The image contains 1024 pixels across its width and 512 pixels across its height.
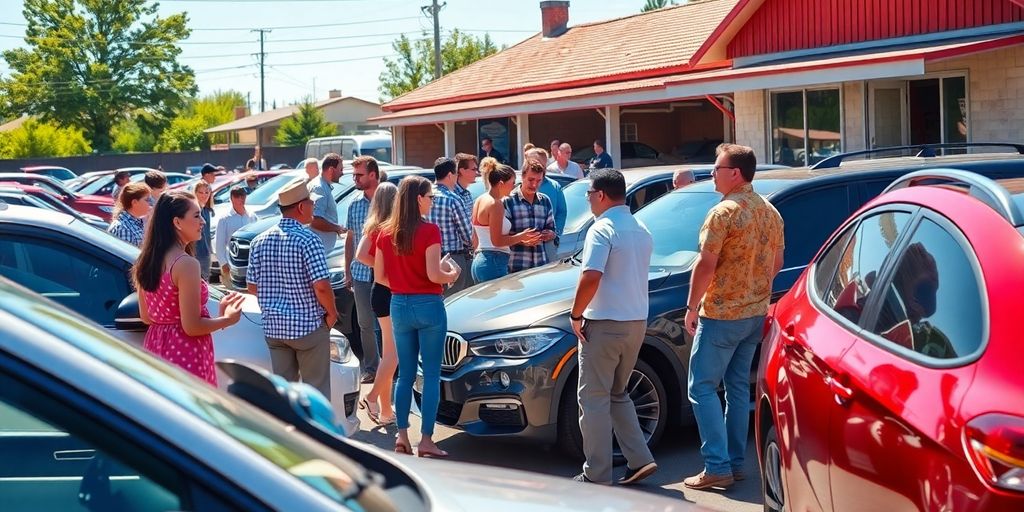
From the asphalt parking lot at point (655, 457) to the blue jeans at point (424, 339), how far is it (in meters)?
0.57

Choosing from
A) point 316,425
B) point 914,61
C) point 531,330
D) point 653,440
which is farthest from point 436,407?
point 914,61

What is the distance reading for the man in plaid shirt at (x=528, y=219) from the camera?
9867 millimetres

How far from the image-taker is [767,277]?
6641 mm

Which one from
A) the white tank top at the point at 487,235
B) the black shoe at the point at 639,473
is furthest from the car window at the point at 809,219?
the white tank top at the point at 487,235

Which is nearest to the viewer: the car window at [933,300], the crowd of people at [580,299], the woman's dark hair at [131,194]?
the car window at [933,300]

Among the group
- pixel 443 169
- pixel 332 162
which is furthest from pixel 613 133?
pixel 443 169

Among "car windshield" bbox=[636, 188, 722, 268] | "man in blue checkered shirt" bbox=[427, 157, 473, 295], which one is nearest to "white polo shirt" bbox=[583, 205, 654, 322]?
"car windshield" bbox=[636, 188, 722, 268]

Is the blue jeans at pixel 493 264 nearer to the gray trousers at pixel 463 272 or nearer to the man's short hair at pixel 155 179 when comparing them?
the gray trousers at pixel 463 272

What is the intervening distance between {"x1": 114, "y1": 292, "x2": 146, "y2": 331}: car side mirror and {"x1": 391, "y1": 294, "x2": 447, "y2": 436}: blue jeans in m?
1.73

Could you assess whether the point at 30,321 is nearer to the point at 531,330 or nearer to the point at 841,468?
the point at 841,468

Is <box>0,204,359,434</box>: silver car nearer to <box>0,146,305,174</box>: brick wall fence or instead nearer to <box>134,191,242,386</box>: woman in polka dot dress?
<box>134,191,242,386</box>: woman in polka dot dress

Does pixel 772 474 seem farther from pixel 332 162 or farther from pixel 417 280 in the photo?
pixel 332 162

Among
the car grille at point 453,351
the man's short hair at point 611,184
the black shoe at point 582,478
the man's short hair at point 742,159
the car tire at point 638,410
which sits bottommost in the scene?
the black shoe at point 582,478

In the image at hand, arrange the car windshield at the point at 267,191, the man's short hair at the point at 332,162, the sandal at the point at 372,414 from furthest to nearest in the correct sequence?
the car windshield at the point at 267,191 < the man's short hair at the point at 332,162 < the sandal at the point at 372,414
